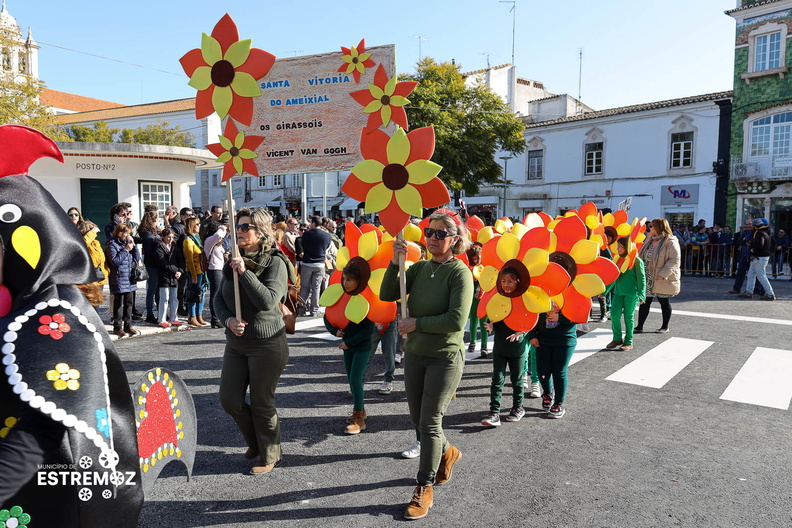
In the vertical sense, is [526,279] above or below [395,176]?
below

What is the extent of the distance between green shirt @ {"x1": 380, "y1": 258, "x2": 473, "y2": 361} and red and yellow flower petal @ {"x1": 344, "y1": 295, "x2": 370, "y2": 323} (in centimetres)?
103

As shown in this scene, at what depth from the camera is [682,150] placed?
2544 cm

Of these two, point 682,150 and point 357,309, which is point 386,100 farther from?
point 682,150

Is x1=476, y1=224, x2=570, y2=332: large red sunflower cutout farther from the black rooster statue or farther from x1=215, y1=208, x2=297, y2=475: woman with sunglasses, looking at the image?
the black rooster statue

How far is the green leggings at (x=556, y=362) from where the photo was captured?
4676 millimetres

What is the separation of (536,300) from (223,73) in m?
2.86

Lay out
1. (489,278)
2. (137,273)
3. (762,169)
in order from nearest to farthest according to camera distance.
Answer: (489,278)
(137,273)
(762,169)

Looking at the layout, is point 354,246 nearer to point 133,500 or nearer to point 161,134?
point 133,500

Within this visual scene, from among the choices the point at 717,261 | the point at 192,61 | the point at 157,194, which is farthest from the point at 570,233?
the point at 717,261

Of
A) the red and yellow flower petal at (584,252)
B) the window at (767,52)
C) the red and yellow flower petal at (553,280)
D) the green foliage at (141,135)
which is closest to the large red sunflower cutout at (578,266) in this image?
the red and yellow flower petal at (584,252)

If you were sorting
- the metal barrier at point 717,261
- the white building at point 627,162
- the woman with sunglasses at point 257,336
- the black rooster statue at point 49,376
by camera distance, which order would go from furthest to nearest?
1. the white building at point 627,162
2. the metal barrier at point 717,261
3. the woman with sunglasses at point 257,336
4. the black rooster statue at point 49,376

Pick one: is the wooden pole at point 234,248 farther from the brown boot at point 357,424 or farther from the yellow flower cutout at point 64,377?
the yellow flower cutout at point 64,377

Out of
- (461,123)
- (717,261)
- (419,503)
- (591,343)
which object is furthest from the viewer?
(461,123)

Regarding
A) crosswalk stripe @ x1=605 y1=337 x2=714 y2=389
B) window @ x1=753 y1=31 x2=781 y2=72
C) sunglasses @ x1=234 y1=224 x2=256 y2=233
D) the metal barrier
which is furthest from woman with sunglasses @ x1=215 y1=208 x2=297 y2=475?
window @ x1=753 y1=31 x2=781 y2=72
